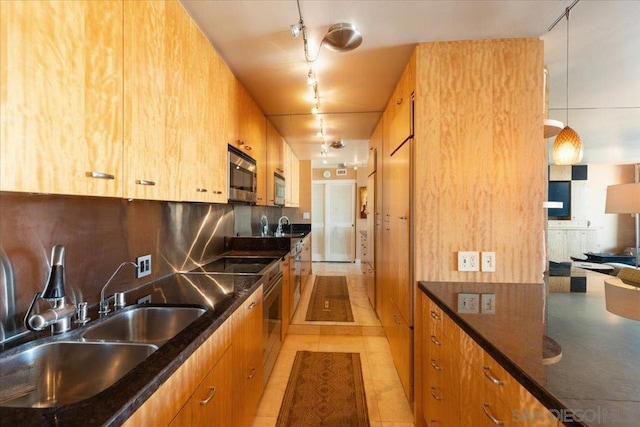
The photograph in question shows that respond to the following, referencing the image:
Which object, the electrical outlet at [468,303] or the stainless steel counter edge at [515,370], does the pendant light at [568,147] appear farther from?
the stainless steel counter edge at [515,370]

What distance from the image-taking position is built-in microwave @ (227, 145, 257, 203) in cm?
209

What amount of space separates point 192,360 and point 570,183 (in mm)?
7905

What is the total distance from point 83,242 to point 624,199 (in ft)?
13.5

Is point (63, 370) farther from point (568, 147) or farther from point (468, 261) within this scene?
point (568, 147)

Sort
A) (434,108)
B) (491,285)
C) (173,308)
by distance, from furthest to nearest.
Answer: (434,108) < (491,285) < (173,308)

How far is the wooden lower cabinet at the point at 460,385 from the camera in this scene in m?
0.81

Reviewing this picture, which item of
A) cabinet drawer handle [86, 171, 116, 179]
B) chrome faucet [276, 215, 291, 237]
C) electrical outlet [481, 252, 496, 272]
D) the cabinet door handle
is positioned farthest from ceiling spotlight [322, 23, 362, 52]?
chrome faucet [276, 215, 291, 237]

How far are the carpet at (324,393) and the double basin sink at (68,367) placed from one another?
4.10ft

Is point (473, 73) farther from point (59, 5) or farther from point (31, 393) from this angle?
point (31, 393)

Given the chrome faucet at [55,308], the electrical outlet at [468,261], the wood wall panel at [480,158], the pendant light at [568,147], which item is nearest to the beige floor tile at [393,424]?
the wood wall panel at [480,158]

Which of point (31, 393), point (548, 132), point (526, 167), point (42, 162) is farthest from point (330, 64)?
point (31, 393)

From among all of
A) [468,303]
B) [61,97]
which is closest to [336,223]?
[468,303]

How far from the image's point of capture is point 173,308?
Answer: 49.9 inches

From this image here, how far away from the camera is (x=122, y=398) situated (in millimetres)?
625
